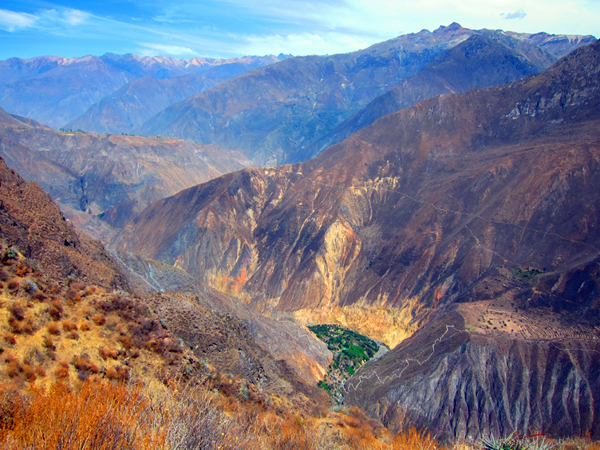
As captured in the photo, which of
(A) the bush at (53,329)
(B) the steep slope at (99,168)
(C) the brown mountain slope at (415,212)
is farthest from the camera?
(B) the steep slope at (99,168)

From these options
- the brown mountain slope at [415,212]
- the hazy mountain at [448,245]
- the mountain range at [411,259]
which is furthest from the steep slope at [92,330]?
the brown mountain slope at [415,212]

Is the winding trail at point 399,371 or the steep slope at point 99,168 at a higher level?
the steep slope at point 99,168

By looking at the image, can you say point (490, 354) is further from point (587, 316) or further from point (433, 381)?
point (587, 316)

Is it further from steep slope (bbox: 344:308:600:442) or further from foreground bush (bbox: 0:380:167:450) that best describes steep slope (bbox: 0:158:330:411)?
steep slope (bbox: 344:308:600:442)

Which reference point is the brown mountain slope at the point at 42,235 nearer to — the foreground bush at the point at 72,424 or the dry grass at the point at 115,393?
the dry grass at the point at 115,393

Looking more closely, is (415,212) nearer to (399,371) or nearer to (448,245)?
(448,245)

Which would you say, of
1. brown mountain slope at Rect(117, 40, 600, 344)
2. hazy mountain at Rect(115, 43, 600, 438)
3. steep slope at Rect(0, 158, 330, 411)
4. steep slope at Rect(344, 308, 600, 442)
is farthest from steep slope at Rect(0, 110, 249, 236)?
steep slope at Rect(344, 308, 600, 442)
